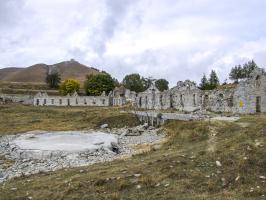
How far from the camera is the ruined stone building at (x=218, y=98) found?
4072 cm

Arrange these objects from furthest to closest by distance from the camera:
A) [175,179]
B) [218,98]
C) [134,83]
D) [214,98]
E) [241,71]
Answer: [134,83] → [241,71] → [214,98] → [218,98] → [175,179]

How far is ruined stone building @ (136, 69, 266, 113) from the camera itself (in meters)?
40.7

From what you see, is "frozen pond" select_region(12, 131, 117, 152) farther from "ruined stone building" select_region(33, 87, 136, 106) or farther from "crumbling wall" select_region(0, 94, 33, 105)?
"crumbling wall" select_region(0, 94, 33, 105)

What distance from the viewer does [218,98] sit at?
47500 millimetres

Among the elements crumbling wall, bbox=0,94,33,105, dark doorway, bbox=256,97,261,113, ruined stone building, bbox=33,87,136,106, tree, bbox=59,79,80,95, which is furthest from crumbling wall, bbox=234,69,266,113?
tree, bbox=59,79,80,95

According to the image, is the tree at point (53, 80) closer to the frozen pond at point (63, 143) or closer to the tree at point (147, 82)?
the tree at point (147, 82)

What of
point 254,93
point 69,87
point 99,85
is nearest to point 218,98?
point 254,93

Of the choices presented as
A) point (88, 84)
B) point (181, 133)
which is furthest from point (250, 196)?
point (88, 84)

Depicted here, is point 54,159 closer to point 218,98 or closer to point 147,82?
point 218,98

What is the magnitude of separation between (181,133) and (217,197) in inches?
763

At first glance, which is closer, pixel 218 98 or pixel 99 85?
pixel 218 98

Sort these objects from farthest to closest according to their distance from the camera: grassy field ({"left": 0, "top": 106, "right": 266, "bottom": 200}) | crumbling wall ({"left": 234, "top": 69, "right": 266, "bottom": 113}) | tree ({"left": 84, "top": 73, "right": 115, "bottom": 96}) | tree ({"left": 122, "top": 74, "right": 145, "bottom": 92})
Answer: tree ({"left": 122, "top": 74, "right": 145, "bottom": 92})
tree ({"left": 84, "top": 73, "right": 115, "bottom": 96})
crumbling wall ({"left": 234, "top": 69, "right": 266, "bottom": 113})
grassy field ({"left": 0, "top": 106, "right": 266, "bottom": 200})

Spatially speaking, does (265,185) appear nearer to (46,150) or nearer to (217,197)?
(217,197)

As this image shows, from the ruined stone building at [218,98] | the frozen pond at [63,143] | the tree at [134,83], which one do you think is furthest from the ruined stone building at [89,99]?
the frozen pond at [63,143]
